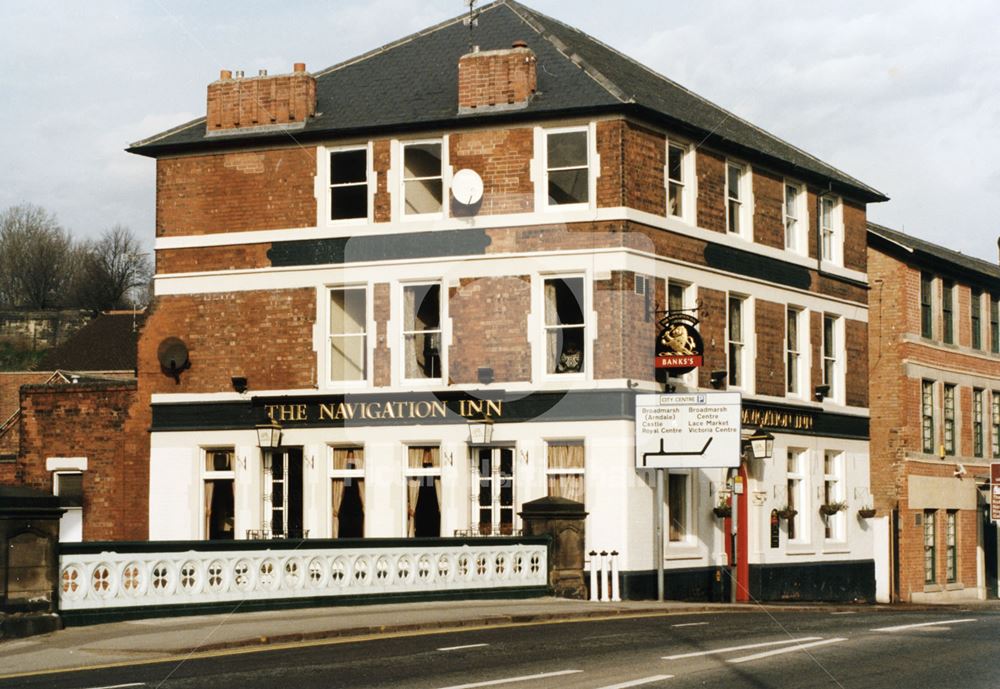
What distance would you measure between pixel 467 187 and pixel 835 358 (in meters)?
12.6

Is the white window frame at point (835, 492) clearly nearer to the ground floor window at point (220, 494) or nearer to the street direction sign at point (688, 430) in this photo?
the street direction sign at point (688, 430)

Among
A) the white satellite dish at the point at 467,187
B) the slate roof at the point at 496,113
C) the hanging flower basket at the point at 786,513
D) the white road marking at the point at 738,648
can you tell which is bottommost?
the white road marking at the point at 738,648

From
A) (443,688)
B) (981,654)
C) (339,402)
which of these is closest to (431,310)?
(339,402)


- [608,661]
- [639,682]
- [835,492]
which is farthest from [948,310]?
[639,682]

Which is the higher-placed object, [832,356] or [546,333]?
[546,333]

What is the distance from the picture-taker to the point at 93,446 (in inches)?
1487

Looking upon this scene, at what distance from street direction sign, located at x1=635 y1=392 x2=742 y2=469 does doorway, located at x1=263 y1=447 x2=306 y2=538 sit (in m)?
8.42

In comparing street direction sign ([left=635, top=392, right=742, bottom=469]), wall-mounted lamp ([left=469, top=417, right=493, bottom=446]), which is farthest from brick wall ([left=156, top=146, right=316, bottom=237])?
street direction sign ([left=635, top=392, right=742, bottom=469])

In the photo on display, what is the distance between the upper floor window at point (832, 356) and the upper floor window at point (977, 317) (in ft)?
31.0

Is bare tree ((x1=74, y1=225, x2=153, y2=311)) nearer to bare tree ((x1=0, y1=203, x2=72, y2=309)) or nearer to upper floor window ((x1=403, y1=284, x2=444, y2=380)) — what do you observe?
bare tree ((x1=0, y1=203, x2=72, y2=309))

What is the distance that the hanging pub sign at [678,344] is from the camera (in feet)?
110

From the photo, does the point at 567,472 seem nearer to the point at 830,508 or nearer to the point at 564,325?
the point at 564,325

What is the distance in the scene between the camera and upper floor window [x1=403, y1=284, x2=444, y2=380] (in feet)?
116

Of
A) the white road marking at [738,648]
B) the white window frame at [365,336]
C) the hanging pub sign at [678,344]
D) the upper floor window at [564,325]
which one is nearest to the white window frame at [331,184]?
the white window frame at [365,336]
